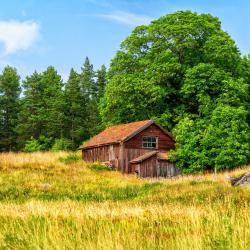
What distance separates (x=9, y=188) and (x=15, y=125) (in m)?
55.5

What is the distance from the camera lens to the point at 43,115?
267ft

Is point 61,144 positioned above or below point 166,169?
above

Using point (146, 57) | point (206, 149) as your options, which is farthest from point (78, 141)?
point (206, 149)

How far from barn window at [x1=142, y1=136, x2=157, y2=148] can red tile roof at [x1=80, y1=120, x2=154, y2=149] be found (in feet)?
5.70

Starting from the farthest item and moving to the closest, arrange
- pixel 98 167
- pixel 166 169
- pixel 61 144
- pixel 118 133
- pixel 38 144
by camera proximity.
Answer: pixel 38 144, pixel 61 144, pixel 118 133, pixel 166 169, pixel 98 167

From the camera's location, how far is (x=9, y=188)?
28.1 metres

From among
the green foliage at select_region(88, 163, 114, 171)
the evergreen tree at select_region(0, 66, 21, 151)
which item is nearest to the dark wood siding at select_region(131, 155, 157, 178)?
the green foliage at select_region(88, 163, 114, 171)

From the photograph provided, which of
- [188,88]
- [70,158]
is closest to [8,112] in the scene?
[70,158]

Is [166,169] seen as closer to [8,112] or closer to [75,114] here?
[75,114]

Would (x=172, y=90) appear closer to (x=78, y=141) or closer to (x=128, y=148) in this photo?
(x=128, y=148)

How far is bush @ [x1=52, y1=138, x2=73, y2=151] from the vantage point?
7500 centimetres

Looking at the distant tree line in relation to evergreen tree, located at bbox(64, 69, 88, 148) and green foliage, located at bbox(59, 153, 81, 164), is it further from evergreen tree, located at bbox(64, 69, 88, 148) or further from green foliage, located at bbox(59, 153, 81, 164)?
green foliage, located at bbox(59, 153, 81, 164)

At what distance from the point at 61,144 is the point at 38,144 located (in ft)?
14.9

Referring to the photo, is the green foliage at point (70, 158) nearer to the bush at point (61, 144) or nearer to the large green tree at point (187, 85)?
the large green tree at point (187, 85)
